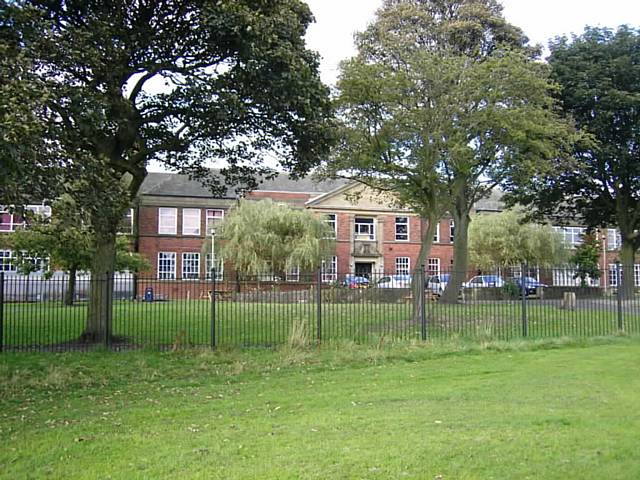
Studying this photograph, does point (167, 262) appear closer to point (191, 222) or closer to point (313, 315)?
point (191, 222)

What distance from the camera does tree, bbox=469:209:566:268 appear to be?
49719 mm

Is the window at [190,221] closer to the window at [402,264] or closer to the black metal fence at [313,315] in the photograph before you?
the window at [402,264]

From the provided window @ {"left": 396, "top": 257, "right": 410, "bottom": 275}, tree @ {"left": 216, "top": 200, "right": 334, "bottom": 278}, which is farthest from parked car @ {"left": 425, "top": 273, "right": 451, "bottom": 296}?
window @ {"left": 396, "top": 257, "right": 410, "bottom": 275}

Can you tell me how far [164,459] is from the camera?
581 centimetres

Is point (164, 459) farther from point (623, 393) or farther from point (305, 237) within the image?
point (305, 237)

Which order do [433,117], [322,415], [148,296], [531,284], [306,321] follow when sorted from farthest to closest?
[148,296]
[433,117]
[531,284]
[306,321]
[322,415]

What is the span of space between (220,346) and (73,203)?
5223 millimetres

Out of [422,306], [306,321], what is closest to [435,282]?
[422,306]

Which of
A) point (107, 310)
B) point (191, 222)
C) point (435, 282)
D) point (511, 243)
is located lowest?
point (107, 310)

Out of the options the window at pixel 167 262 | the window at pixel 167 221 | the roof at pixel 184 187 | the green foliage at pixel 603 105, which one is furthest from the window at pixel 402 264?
the green foliage at pixel 603 105

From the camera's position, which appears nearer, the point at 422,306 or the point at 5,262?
the point at 422,306

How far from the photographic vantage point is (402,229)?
5888cm

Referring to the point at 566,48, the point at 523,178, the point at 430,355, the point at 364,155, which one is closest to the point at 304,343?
the point at 430,355

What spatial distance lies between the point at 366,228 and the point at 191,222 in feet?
50.9
